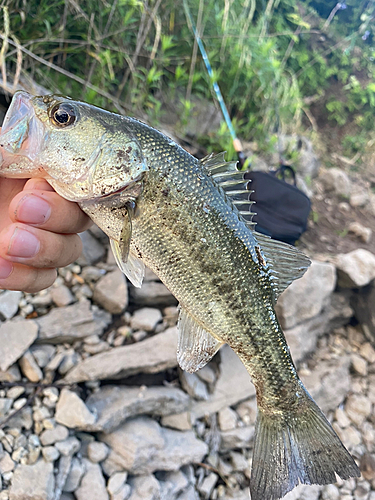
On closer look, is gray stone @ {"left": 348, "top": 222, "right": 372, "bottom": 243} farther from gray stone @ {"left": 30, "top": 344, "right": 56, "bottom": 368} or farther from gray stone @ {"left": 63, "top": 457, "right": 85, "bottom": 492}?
gray stone @ {"left": 63, "top": 457, "right": 85, "bottom": 492}

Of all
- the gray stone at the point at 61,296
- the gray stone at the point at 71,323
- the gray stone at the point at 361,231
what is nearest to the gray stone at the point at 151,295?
the gray stone at the point at 71,323

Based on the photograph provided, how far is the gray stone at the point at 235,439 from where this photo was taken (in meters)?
3.19

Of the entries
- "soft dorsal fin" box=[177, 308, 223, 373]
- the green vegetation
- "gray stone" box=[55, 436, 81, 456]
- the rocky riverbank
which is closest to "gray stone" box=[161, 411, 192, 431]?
the rocky riverbank

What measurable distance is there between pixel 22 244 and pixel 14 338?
147 centimetres

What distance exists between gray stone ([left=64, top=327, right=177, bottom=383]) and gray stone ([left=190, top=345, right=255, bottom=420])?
551mm

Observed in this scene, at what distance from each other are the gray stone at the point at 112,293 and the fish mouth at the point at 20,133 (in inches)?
75.7

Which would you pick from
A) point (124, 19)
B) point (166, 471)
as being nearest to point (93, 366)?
point (166, 471)

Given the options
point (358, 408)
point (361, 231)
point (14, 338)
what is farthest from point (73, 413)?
point (361, 231)

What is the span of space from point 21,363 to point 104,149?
78.2 inches

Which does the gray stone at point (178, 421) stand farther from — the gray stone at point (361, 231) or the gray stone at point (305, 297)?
the gray stone at point (361, 231)

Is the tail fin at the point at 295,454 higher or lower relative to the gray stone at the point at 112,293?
higher

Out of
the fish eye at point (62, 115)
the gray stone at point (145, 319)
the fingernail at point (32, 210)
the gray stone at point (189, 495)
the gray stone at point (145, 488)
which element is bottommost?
the gray stone at point (189, 495)

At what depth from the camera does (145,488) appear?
255 cm

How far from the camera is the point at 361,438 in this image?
3.83 metres
